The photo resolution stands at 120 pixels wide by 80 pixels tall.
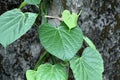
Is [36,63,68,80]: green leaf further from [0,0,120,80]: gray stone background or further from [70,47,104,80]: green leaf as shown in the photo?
[0,0,120,80]: gray stone background

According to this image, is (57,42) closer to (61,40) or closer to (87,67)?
(61,40)

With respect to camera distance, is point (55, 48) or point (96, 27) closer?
point (55, 48)

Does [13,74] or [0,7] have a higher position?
[0,7]

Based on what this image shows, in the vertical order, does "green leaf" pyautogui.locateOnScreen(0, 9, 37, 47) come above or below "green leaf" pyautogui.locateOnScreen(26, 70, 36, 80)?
above

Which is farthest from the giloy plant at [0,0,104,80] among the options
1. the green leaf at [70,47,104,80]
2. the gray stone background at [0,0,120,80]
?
the gray stone background at [0,0,120,80]

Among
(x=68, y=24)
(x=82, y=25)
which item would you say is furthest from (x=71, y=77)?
(x=68, y=24)

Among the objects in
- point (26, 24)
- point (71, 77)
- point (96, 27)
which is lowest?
point (71, 77)

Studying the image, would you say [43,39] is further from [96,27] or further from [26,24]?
[96,27]
